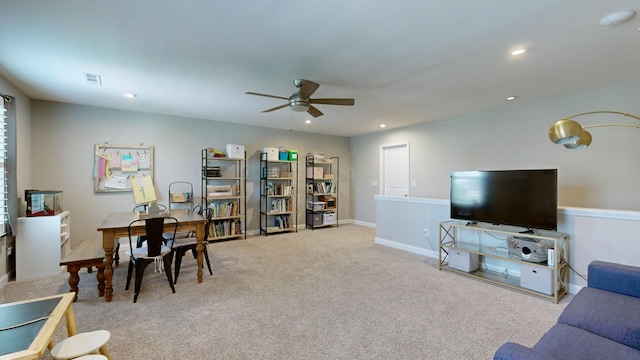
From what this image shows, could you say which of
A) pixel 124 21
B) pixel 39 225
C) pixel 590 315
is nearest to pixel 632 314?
pixel 590 315

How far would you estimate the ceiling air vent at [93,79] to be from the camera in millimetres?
3162

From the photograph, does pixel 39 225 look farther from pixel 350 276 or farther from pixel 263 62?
pixel 350 276

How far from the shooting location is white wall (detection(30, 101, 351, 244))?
13.9 ft

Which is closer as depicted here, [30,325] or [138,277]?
[30,325]

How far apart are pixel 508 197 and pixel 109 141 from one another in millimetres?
6065

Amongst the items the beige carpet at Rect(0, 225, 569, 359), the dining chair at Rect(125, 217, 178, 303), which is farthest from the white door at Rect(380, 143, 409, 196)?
the dining chair at Rect(125, 217, 178, 303)

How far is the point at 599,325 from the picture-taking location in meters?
1.59

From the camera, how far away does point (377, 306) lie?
270 cm

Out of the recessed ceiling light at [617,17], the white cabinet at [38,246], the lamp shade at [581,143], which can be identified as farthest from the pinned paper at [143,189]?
the recessed ceiling light at [617,17]

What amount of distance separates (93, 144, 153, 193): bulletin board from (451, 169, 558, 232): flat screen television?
5.17m

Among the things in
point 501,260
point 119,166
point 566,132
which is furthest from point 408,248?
point 119,166

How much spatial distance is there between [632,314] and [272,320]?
250 cm

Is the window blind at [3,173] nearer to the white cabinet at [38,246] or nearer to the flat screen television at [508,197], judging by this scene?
the white cabinet at [38,246]

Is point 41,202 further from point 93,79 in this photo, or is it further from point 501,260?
point 501,260
